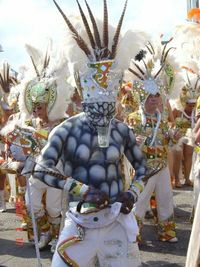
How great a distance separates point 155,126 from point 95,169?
2419 millimetres

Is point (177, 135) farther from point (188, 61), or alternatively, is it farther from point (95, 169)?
point (95, 169)

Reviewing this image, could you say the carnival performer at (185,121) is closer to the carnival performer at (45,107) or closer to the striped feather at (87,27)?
the carnival performer at (45,107)

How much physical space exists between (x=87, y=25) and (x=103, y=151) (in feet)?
2.86

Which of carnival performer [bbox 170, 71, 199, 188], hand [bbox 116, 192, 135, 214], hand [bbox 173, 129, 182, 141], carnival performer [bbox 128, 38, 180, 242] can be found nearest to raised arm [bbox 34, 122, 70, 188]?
hand [bbox 116, 192, 135, 214]

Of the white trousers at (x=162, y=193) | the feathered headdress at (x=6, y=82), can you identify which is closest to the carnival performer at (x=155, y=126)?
the white trousers at (x=162, y=193)

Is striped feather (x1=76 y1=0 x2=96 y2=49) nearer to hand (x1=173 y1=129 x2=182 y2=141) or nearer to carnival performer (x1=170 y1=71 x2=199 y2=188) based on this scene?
hand (x1=173 y1=129 x2=182 y2=141)

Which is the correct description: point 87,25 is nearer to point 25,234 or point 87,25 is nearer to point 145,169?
point 145,169

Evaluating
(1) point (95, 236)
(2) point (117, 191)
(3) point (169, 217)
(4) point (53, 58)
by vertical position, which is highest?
(4) point (53, 58)

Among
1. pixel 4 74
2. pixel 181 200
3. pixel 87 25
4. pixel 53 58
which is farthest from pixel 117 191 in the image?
pixel 4 74

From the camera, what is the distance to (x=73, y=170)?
354 cm

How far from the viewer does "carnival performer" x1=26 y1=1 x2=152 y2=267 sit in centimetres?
342

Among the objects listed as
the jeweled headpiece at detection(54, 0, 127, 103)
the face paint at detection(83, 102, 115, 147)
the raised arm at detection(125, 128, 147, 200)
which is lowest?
the raised arm at detection(125, 128, 147, 200)

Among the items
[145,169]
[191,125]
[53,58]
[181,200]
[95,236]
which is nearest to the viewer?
[95,236]

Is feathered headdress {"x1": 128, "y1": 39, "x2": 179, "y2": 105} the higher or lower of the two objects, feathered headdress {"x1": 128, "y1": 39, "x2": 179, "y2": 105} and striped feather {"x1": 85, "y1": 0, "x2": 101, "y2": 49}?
the lower
